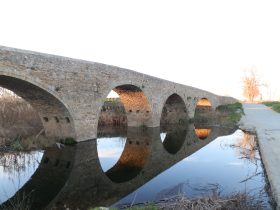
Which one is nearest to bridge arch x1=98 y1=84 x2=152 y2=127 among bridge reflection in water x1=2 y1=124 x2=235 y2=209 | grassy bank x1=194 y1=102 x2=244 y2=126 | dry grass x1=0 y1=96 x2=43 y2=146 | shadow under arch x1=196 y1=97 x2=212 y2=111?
bridge reflection in water x1=2 y1=124 x2=235 y2=209

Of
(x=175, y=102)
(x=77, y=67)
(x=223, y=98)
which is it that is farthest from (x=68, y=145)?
(x=223, y=98)

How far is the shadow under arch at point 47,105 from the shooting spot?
31.7 ft

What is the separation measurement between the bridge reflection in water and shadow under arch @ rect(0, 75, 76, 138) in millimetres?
1225

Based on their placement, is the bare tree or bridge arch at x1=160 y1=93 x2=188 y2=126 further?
the bare tree

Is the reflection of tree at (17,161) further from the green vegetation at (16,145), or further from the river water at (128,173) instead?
the green vegetation at (16,145)

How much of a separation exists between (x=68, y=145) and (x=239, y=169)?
7014 mm

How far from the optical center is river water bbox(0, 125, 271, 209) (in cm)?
608

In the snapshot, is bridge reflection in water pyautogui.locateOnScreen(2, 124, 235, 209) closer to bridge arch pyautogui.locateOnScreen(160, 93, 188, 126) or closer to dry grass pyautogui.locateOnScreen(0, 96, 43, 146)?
dry grass pyautogui.locateOnScreen(0, 96, 43, 146)

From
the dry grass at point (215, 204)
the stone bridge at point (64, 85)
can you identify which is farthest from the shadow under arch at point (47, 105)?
the dry grass at point (215, 204)

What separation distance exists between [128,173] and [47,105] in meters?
5.17

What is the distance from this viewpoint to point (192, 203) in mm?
4531

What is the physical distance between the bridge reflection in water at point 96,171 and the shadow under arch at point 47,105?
1225 mm

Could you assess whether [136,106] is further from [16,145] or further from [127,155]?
[16,145]

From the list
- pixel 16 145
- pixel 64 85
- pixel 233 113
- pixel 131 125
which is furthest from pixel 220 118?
pixel 16 145
